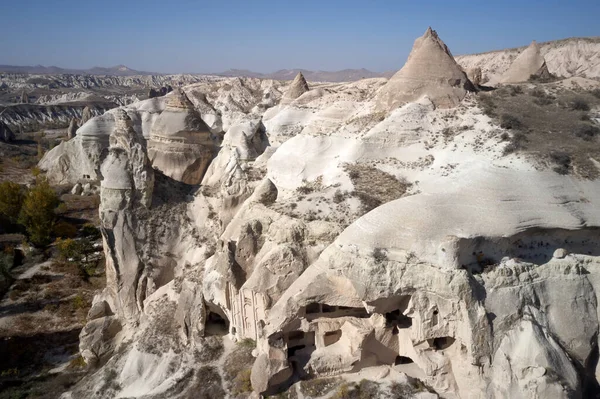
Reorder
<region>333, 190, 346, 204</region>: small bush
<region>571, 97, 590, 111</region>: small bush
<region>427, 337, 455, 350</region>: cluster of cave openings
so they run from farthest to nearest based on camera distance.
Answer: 1. <region>571, 97, 590, 111</region>: small bush
2. <region>333, 190, 346, 204</region>: small bush
3. <region>427, 337, 455, 350</region>: cluster of cave openings

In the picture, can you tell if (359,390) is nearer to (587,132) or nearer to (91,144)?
(587,132)

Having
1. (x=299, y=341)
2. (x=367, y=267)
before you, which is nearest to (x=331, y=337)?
(x=299, y=341)

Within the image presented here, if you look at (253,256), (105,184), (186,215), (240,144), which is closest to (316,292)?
(253,256)

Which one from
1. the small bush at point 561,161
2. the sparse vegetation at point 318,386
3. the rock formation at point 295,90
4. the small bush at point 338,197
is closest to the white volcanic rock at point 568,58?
the rock formation at point 295,90

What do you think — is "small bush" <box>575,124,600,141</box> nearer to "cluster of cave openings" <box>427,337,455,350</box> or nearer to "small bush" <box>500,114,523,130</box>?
"small bush" <box>500,114,523,130</box>

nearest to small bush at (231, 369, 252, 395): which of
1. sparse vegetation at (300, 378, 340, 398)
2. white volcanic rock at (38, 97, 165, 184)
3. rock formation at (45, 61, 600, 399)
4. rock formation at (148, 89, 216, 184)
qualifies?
rock formation at (45, 61, 600, 399)

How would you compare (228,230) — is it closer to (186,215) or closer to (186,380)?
(186,215)
